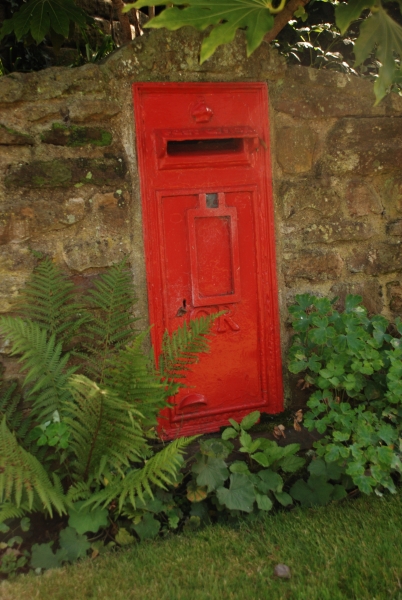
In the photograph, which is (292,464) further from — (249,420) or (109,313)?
(109,313)

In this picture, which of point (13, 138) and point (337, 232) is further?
point (337, 232)

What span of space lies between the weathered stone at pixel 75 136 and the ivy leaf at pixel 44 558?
1742mm

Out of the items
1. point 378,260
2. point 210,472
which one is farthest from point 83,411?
point 378,260

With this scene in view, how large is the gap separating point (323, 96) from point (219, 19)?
3.36 ft

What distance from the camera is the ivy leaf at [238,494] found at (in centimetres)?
234

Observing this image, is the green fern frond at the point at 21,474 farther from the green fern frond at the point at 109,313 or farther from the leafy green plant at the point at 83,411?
the green fern frond at the point at 109,313

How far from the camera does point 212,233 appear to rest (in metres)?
2.85

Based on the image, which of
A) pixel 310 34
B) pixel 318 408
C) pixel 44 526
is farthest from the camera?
pixel 310 34

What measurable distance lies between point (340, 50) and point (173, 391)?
2537mm

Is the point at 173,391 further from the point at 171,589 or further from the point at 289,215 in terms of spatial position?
the point at 289,215

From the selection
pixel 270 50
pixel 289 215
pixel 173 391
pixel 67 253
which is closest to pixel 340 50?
pixel 270 50

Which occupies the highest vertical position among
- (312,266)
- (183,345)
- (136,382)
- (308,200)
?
(308,200)

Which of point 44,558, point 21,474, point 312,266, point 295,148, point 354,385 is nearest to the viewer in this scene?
point 21,474

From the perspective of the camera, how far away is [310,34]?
362cm
